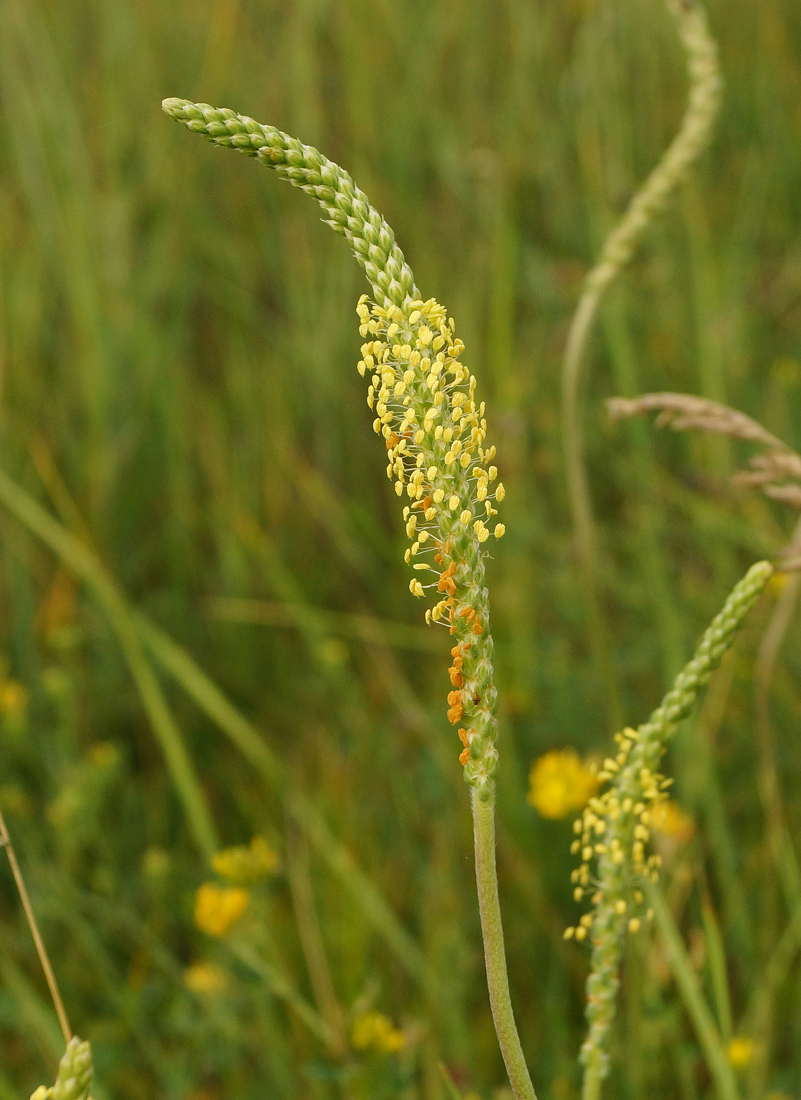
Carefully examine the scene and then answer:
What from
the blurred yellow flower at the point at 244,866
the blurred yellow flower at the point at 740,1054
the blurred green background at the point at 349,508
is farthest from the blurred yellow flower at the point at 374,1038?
the blurred yellow flower at the point at 740,1054

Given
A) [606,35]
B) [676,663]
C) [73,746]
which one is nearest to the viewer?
[676,663]

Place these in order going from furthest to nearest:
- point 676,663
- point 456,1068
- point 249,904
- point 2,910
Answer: point 2,910 < point 676,663 < point 249,904 < point 456,1068

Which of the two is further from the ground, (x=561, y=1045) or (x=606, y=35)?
(x=606, y=35)

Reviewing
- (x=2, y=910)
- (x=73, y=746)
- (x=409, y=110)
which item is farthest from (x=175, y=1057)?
(x=409, y=110)

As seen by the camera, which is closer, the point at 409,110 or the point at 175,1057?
the point at 175,1057

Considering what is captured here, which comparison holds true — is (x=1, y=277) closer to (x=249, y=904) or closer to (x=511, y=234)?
(x=511, y=234)

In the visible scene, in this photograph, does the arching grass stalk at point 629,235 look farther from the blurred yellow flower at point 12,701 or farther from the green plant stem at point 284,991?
the blurred yellow flower at point 12,701

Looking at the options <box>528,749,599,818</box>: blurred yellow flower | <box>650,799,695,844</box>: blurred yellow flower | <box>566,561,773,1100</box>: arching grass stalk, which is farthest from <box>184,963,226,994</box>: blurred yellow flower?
<box>566,561,773,1100</box>: arching grass stalk

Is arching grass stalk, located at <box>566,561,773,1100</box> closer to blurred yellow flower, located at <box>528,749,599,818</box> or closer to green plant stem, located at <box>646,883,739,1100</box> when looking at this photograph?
green plant stem, located at <box>646,883,739,1100</box>
